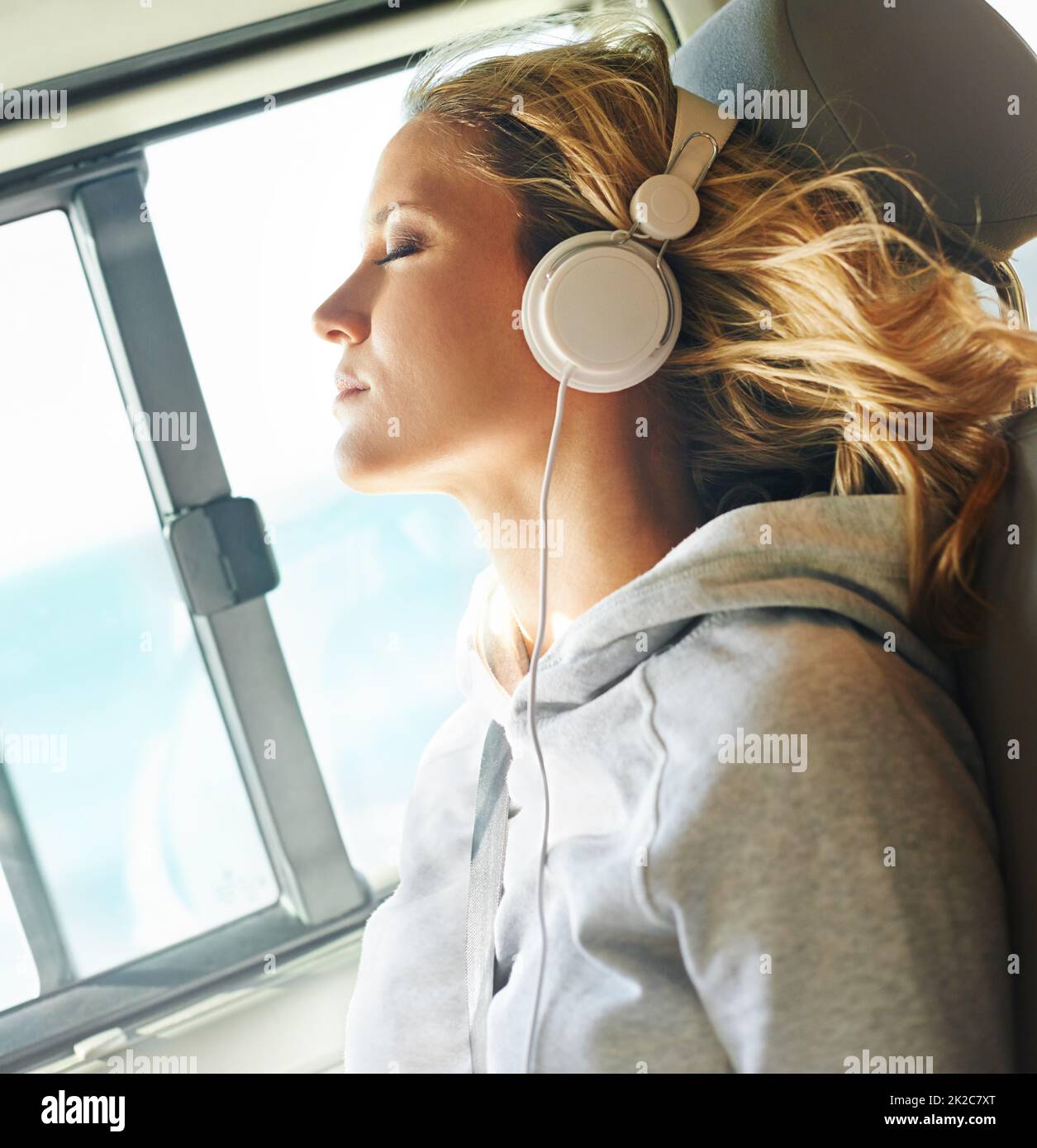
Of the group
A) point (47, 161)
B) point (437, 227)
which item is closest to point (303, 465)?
point (47, 161)

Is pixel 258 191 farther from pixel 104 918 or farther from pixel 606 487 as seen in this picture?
pixel 104 918

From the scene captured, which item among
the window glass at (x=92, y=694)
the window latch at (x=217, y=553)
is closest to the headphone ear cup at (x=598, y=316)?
the window latch at (x=217, y=553)

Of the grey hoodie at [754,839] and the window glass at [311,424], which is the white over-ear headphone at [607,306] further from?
the window glass at [311,424]

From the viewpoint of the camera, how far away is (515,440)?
995 mm

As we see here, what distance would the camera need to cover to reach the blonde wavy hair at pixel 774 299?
858mm

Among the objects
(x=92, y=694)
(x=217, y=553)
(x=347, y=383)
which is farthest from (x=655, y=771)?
(x=92, y=694)

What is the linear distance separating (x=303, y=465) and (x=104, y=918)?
954 mm

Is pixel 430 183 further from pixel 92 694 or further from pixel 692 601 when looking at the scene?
pixel 92 694

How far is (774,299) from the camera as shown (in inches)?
38.0

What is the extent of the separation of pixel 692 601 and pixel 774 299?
37 centimetres

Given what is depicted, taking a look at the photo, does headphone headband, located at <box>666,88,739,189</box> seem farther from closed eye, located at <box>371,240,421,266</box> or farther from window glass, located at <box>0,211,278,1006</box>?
window glass, located at <box>0,211,278,1006</box>

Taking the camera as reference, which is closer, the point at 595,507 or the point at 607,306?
the point at 607,306

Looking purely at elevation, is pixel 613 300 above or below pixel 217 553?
above

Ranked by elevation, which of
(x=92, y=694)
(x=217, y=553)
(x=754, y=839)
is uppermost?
(x=217, y=553)
